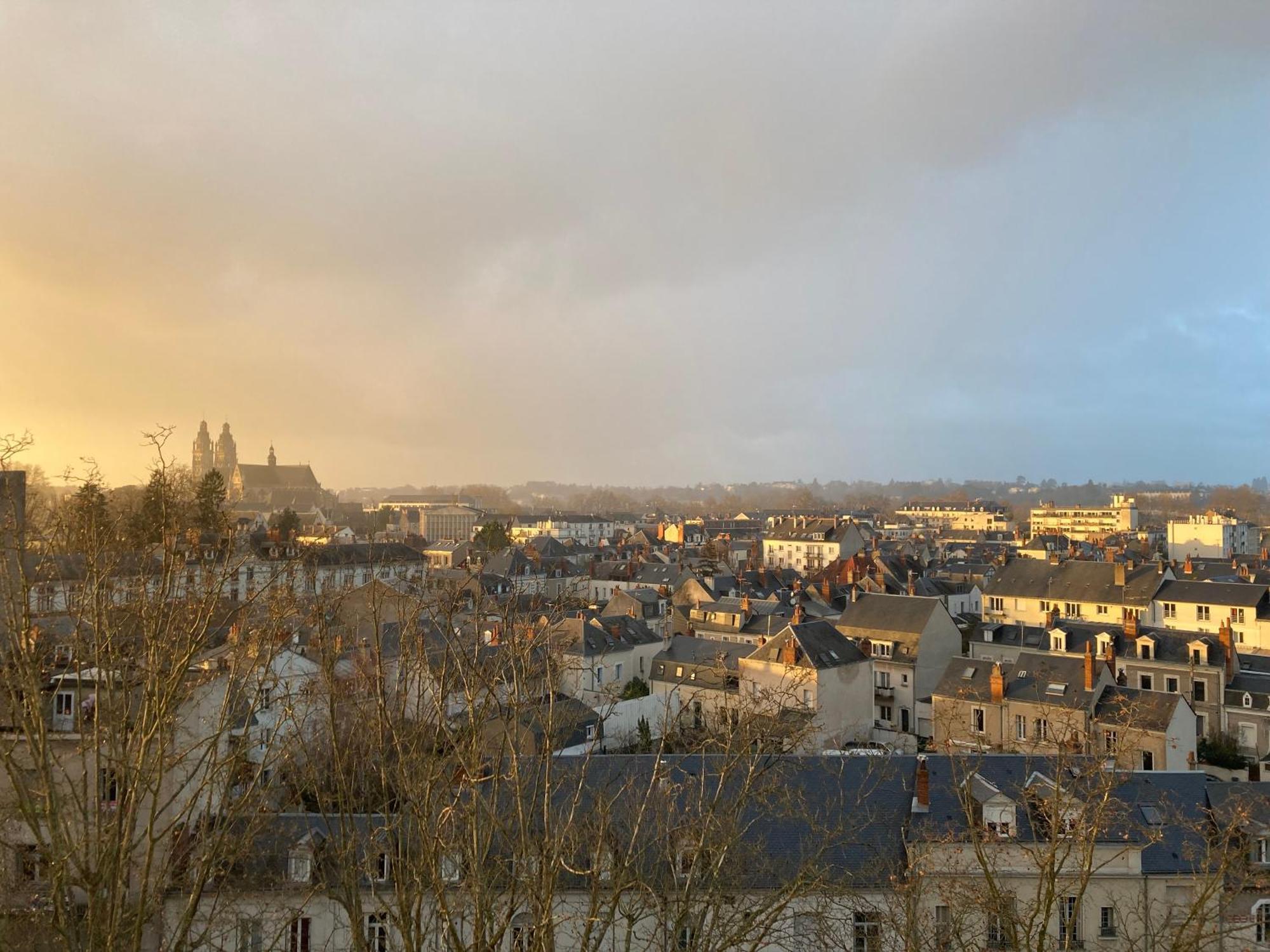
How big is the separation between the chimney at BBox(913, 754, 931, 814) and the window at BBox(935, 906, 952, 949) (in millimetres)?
1940

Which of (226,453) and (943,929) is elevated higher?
(226,453)

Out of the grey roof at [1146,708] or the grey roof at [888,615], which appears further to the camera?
the grey roof at [888,615]

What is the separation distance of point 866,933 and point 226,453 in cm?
17500

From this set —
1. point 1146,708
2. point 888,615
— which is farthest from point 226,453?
point 1146,708

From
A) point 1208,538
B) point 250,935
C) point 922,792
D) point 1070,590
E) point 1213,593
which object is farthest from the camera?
point 1208,538

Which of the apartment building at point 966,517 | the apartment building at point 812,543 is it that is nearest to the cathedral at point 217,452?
the apartment building at point 812,543

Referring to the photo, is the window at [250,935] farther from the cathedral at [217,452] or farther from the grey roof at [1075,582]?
the cathedral at [217,452]

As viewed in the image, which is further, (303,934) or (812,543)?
(812,543)

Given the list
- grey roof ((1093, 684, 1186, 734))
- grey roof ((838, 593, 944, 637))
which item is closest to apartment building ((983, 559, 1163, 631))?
grey roof ((838, 593, 944, 637))

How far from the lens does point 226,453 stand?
169 meters

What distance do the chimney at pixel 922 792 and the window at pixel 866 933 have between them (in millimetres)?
2789

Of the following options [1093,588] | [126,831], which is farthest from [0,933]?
[1093,588]

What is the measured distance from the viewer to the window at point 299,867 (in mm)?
14891

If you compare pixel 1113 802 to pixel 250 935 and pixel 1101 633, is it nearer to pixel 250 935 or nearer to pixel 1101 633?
pixel 250 935
